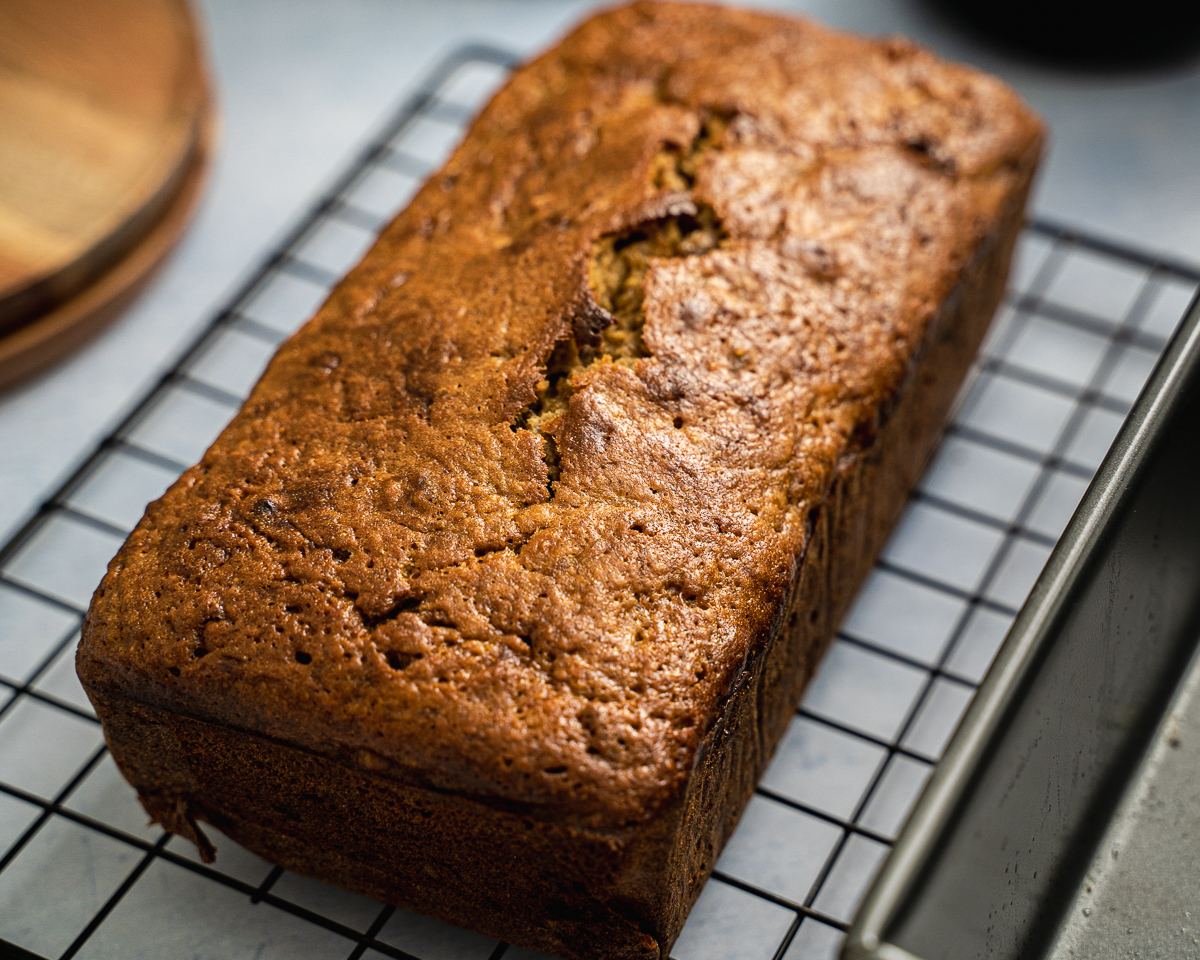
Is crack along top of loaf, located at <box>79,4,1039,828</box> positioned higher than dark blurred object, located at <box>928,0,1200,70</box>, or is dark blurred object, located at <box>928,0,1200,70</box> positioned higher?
dark blurred object, located at <box>928,0,1200,70</box>

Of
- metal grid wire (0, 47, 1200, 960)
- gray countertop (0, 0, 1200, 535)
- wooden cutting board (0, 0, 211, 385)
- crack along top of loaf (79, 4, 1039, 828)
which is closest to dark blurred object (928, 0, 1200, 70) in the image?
gray countertop (0, 0, 1200, 535)

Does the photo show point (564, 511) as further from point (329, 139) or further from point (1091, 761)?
point (329, 139)

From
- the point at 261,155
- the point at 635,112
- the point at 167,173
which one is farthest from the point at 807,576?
the point at 261,155

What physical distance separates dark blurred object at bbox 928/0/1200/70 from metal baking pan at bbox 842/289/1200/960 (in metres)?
1.25

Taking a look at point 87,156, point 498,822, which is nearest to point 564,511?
point 498,822

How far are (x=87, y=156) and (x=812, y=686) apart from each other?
149 cm

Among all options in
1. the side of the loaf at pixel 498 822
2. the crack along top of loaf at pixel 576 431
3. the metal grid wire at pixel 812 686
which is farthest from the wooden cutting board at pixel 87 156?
the side of the loaf at pixel 498 822

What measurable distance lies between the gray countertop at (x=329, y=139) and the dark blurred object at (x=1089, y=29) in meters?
0.04

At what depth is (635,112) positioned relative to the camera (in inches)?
69.7

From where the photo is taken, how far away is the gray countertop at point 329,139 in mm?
2104

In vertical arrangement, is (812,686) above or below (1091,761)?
below

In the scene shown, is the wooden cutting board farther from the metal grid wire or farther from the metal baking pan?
the metal baking pan

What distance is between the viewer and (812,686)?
171 centimetres

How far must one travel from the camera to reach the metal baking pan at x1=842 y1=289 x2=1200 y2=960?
1.06 m
